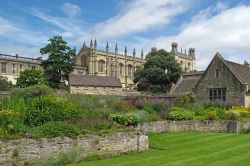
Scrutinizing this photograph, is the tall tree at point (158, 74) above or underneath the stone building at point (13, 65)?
underneath

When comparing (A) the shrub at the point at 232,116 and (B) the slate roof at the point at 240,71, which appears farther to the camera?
(B) the slate roof at the point at 240,71

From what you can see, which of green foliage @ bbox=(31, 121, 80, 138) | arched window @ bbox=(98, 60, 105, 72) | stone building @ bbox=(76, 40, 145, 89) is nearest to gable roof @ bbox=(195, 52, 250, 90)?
green foliage @ bbox=(31, 121, 80, 138)

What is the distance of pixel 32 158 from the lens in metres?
12.3

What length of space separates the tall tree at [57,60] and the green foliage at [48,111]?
51292mm

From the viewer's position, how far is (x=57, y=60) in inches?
2643

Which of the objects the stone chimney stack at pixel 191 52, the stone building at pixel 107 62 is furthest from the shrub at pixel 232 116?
the stone chimney stack at pixel 191 52

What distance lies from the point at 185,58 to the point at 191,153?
114503 mm

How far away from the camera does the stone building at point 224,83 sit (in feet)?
103

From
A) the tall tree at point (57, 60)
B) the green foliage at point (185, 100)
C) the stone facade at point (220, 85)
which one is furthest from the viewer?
the tall tree at point (57, 60)

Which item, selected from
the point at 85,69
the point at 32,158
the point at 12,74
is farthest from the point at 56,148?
the point at 85,69

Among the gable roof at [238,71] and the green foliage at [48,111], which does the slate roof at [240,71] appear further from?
the green foliage at [48,111]

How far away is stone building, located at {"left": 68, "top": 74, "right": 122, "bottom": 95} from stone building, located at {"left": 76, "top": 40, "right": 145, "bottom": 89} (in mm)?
36060

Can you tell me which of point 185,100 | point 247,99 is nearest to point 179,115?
point 185,100

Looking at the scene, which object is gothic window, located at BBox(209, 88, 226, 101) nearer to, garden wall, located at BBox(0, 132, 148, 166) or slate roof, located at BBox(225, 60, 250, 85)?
slate roof, located at BBox(225, 60, 250, 85)
